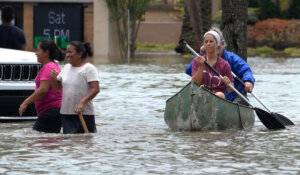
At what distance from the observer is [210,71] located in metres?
11.9

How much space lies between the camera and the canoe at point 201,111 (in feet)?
38.3

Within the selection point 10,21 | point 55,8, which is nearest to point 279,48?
point 55,8

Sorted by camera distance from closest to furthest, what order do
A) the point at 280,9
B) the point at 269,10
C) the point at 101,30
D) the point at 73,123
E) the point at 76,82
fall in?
the point at 76,82
the point at 73,123
the point at 101,30
the point at 269,10
the point at 280,9

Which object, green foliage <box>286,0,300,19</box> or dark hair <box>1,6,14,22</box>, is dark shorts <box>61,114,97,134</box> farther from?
green foliage <box>286,0,300,19</box>

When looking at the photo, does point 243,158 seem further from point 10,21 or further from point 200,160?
point 10,21

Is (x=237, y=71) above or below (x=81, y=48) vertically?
below

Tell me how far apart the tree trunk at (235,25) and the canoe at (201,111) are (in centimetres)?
846

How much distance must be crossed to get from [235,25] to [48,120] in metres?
10.1

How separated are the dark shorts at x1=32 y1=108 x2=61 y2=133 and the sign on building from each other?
2889 centimetres

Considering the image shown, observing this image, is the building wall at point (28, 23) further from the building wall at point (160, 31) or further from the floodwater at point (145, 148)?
the floodwater at point (145, 148)

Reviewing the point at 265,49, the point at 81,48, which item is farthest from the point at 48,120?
the point at 265,49

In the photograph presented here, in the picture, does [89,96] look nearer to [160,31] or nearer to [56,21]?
[56,21]

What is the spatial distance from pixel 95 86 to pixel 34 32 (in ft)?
97.6

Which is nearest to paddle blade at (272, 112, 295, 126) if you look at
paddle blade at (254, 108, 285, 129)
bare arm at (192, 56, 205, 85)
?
paddle blade at (254, 108, 285, 129)
